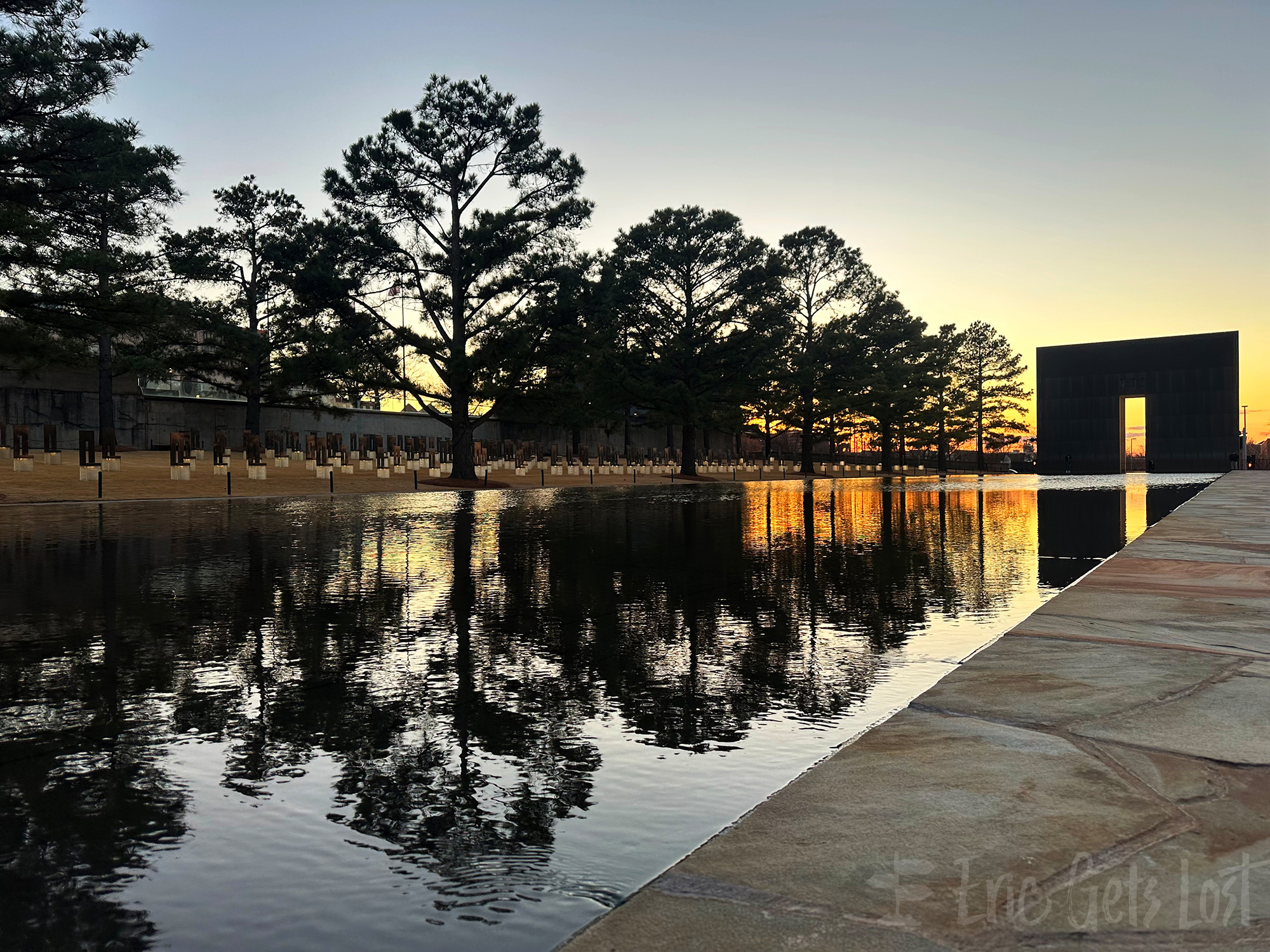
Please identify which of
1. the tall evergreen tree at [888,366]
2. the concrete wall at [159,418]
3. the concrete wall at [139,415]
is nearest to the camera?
the concrete wall at [139,415]

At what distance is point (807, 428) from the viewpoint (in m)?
71.4

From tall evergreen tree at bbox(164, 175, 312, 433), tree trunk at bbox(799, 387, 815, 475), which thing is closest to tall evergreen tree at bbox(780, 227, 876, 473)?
tree trunk at bbox(799, 387, 815, 475)

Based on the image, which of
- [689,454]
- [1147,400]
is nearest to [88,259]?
[689,454]

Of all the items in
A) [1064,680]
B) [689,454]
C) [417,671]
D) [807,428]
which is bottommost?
[417,671]

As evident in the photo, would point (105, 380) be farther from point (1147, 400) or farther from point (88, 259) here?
point (1147, 400)

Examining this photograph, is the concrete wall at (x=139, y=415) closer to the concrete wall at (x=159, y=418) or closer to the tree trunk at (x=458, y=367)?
the concrete wall at (x=159, y=418)

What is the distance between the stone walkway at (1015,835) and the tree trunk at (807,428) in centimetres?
6652

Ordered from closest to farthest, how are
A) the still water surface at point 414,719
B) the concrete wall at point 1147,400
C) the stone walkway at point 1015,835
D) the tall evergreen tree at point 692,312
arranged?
the stone walkway at point 1015,835
the still water surface at point 414,719
the tall evergreen tree at point 692,312
the concrete wall at point 1147,400

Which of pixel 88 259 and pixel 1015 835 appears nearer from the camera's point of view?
pixel 1015 835

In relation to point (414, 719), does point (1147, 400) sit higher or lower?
higher

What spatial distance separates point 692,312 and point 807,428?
17494 millimetres

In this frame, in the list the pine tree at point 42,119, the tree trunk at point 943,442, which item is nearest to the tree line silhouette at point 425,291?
the pine tree at point 42,119

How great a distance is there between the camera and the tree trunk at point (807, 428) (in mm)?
70500

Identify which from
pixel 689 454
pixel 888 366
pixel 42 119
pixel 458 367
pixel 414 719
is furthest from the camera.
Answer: pixel 888 366
